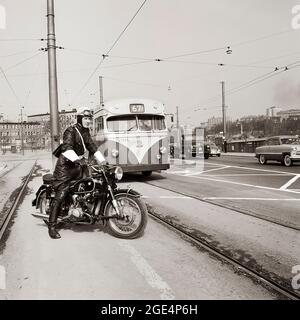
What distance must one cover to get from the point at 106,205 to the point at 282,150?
17465 mm

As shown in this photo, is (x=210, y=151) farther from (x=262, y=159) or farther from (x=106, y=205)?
(x=106, y=205)

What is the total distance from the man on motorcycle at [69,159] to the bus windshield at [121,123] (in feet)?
24.1

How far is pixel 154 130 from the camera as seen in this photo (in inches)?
557

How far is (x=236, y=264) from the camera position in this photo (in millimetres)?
4582

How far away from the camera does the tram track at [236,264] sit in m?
3.81

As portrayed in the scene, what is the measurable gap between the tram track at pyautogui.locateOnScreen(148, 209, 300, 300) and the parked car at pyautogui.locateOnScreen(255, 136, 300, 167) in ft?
51.6

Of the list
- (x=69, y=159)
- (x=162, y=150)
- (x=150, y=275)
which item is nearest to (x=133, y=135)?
(x=162, y=150)

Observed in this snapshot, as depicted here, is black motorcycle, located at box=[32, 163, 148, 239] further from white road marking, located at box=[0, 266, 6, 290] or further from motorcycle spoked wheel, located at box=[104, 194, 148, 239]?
white road marking, located at box=[0, 266, 6, 290]

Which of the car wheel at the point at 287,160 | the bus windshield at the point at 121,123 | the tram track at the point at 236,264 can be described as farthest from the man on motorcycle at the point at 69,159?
the car wheel at the point at 287,160

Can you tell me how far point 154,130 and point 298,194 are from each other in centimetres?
572

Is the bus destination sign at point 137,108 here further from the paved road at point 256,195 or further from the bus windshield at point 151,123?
the paved road at point 256,195

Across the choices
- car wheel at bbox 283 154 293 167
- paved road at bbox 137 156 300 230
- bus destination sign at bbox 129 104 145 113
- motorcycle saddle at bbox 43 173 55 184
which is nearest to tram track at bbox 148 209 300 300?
paved road at bbox 137 156 300 230
